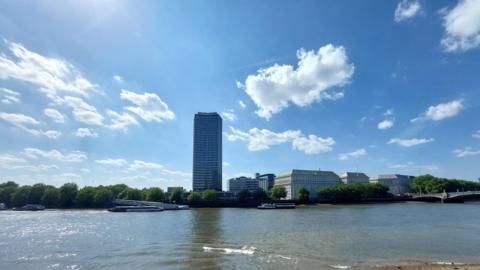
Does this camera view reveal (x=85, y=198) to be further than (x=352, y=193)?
No

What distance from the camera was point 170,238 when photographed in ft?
Answer: 142

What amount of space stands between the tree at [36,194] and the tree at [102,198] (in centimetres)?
2677

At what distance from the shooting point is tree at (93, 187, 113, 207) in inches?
5910

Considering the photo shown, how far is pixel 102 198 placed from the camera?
151875 mm

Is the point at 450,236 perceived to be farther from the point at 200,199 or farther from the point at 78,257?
the point at 200,199

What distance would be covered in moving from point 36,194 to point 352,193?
15736 cm

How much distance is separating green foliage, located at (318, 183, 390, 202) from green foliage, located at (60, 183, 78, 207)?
125359 millimetres

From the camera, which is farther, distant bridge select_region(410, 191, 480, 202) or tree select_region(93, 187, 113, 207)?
tree select_region(93, 187, 113, 207)

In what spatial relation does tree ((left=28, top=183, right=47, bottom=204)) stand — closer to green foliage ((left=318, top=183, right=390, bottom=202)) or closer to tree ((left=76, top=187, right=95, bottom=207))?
tree ((left=76, top=187, right=95, bottom=207))

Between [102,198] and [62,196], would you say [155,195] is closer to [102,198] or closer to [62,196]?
[102,198]

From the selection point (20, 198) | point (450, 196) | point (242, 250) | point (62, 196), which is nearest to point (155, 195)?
point (62, 196)

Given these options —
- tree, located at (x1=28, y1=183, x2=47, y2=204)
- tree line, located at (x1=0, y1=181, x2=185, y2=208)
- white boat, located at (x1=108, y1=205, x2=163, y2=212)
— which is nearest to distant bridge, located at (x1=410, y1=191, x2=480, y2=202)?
white boat, located at (x1=108, y1=205, x2=163, y2=212)

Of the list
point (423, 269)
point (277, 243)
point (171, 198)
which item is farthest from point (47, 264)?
point (171, 198)

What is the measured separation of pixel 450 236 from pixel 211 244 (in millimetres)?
29952
